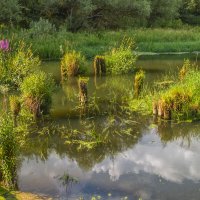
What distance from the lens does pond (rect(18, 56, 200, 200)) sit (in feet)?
21.9

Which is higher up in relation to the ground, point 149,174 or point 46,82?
point 46,82

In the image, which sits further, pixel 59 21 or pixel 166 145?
pixel 59 21

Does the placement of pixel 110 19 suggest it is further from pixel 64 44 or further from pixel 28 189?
pixel 28 189

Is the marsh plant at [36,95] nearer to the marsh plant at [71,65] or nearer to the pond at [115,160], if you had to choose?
the pond at [115,160]

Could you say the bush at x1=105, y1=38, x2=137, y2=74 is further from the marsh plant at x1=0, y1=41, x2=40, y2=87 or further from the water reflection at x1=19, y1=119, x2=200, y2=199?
the water reflection at x1=19, y1=119, x2=200, y2=199

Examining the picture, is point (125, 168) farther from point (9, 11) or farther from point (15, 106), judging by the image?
point (9, 11)

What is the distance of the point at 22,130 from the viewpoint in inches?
360

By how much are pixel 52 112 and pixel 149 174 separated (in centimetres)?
436

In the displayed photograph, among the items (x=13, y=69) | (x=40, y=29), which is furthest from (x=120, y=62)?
(x=40, y=29)

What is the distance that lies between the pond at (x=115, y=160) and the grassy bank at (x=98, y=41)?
→ 10.8 metres

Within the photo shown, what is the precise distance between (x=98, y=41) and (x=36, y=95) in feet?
51.5

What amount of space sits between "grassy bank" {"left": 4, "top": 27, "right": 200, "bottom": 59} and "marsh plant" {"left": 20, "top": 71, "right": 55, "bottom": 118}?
10.5 meters

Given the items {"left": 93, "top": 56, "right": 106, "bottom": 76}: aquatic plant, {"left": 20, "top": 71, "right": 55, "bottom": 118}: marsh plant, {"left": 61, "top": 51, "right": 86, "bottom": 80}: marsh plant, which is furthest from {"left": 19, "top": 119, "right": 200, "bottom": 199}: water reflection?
{"left": 93, "top": 56, "right": 106, "bottom": 76}: aquatic plant

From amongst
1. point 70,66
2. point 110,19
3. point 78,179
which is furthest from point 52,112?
point 110,19
